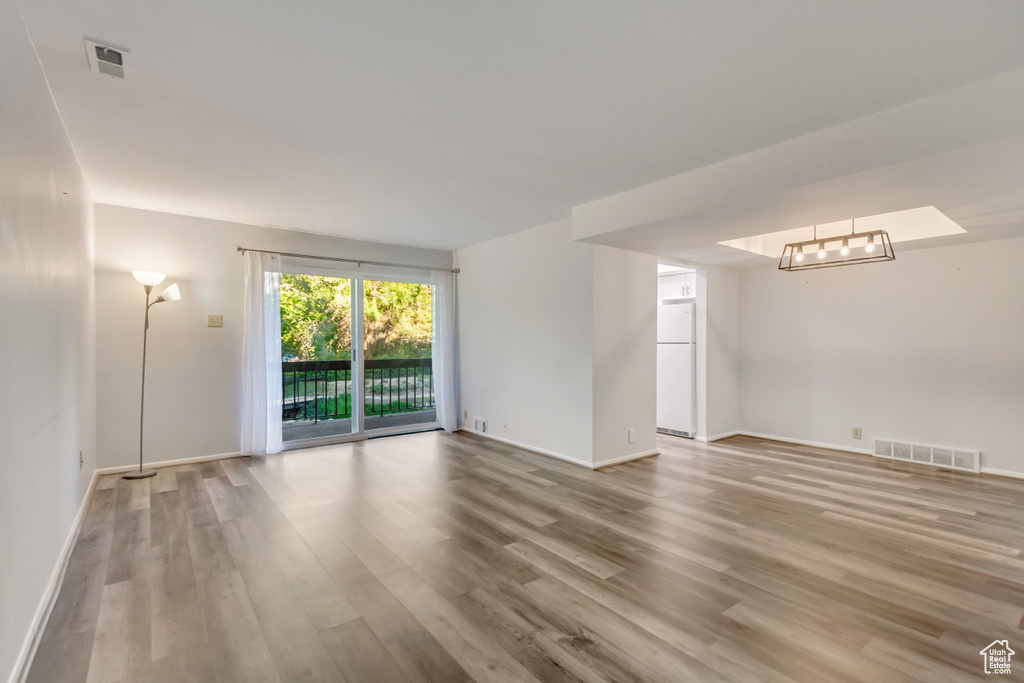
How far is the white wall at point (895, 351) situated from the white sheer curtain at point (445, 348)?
3903mm

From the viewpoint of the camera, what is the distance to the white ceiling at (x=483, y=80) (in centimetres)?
173

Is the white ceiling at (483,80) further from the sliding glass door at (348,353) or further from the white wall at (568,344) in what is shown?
the sliding glass door at (348,353)

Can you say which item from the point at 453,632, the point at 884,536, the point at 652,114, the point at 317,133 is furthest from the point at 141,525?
the point at 884,536

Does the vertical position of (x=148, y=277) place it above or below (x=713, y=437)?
above

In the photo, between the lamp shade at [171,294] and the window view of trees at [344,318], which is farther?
the window view of trees at [344,318]

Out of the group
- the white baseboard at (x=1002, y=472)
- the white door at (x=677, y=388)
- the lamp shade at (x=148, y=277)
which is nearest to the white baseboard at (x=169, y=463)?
the lamp shade at (x=148, y=277)

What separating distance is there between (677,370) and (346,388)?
4.23m

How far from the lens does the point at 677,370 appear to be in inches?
234

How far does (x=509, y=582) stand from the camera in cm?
234

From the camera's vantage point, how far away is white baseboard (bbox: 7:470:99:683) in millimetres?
1665

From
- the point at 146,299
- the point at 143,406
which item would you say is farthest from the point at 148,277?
the point at 143,406

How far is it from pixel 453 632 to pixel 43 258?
252 centimetres

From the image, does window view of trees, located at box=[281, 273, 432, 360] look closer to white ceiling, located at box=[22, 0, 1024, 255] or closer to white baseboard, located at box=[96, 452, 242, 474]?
white baseboard, located at box=[96, 452, 242, 474]

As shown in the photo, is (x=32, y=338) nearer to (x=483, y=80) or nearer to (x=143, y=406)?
(x=483, y=80)
